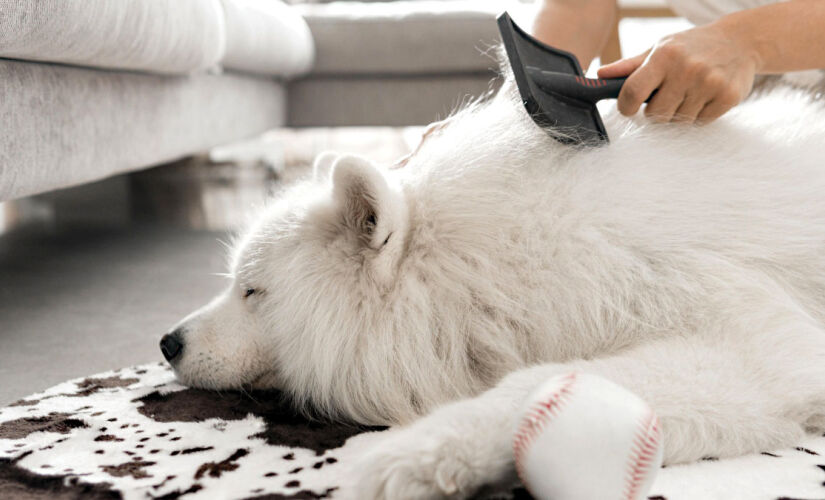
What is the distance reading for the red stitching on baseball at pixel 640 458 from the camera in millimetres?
784

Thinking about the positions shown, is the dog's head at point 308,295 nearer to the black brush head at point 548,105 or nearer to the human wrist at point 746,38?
the black brush head at point 548,105

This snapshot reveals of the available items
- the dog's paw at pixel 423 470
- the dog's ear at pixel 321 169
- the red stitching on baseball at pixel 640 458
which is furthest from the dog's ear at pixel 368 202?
the red stitching on baseball at pixel 640 458

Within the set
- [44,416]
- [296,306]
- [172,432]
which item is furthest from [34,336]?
[296,306]

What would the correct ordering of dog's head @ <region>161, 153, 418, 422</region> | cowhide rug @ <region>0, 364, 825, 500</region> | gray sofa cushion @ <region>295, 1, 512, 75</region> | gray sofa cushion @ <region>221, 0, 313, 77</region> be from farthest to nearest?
gray sofa cushion @ <region>295, 1, 512, 75</region> → gray sofa cushion @ <region>221, 0, 313, 77</region> → dog's head @ <region>161, 153, 418, 422</region> → cowhide rug @ <region>0, 364, 825, 500</region>

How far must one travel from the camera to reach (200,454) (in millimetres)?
1047

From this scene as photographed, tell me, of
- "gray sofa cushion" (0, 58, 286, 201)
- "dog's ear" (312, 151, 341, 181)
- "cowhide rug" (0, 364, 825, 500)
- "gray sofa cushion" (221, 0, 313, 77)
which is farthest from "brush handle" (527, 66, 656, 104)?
"gray sofa cushion" (221, 0, 313, 77)

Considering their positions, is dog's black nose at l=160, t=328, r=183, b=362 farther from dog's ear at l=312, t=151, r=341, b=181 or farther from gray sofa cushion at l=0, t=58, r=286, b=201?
gray sofa cushion at l=0, t=58, r=286, b=201

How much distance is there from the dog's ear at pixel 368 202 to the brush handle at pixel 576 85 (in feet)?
1.10

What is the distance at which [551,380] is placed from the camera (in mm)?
849

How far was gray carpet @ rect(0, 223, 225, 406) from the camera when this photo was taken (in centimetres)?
157

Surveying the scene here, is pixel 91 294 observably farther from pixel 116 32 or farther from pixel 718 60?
pixel 718 60

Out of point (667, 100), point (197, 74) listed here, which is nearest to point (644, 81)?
point (667, 100)

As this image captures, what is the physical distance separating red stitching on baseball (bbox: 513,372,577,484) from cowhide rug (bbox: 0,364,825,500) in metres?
0.08

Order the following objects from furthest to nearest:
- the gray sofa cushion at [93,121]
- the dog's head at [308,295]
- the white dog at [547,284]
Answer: the gray sofa cushion at [93,121] < the dog's head at [308,295] < the white dog at [547,284]
